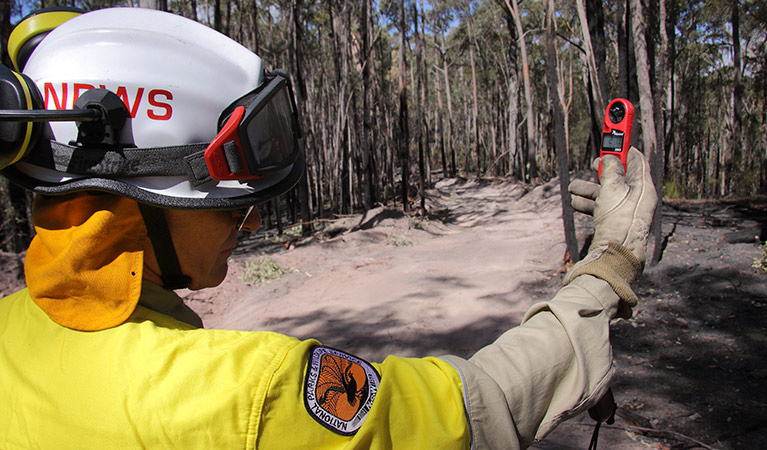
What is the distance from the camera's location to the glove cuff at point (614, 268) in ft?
3.84

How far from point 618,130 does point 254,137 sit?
4.20 feet

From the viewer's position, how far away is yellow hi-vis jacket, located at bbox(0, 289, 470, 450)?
0.73 metres

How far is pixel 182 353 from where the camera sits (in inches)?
31.3

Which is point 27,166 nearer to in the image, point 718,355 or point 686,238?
point 718,355

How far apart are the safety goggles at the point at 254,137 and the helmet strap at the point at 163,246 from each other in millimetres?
144

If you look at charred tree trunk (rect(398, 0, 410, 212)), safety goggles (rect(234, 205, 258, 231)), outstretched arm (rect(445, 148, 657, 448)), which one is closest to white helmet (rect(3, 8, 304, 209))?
safety goggles (rect(234, 205, 258, 231))

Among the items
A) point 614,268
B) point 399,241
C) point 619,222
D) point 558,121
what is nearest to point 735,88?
point 399,241

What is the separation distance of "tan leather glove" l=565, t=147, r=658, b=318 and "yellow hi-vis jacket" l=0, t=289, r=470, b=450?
22.0 inches

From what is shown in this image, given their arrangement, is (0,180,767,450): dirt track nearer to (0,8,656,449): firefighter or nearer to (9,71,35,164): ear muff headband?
(0,8,656,449): firefighter

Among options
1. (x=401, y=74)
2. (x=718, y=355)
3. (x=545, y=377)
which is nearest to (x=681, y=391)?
(x=718, y=355)

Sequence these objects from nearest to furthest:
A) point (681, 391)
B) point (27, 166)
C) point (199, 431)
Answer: point (199, 431)
point (27, 166)
point (681, 391)

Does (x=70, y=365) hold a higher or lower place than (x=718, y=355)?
higher

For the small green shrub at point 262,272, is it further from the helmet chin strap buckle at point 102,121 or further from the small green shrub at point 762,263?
the helmet chin strap buckle at point 102,121

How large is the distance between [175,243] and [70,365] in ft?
1.00
